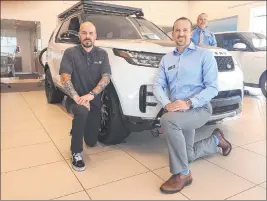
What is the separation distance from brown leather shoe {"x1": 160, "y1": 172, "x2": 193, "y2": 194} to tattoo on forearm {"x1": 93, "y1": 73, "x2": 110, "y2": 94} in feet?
2.91

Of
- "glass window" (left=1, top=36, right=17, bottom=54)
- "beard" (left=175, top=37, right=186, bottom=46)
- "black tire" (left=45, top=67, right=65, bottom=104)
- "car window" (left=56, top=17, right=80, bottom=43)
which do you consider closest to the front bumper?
"beard" (left=175, top=37, right=186, bottom=46)

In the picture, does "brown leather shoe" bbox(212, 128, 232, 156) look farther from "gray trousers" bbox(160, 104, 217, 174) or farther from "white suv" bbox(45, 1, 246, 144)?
"gray trousers" bbox(160, 104, 217, 174)

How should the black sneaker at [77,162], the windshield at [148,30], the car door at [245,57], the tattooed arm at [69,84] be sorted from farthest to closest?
the car door at [245,57], the windshield at [148,30], the tattooed arm at [69,84], the black sneaker at [77,162]

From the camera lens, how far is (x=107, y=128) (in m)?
2.31

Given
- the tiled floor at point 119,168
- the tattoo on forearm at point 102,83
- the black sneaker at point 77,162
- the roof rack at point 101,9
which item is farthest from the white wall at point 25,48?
the black sneaker at point 77,162

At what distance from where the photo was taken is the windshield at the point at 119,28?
2.75m

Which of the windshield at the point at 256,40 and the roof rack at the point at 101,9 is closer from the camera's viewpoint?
the roof rack at the point at 101,9

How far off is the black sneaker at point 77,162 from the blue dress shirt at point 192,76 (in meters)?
0.77

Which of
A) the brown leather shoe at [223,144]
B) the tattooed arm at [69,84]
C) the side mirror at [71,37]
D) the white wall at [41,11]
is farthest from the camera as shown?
the white wall at [41,11]

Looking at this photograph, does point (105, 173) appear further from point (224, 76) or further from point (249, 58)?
point (249, 58)

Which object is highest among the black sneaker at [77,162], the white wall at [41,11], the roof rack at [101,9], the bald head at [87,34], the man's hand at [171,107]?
the white wall at [41,11]

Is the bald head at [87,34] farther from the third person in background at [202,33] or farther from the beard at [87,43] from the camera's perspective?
the third person in background at [202,33]

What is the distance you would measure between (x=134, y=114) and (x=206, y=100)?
0.60 meters

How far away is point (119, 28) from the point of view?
288cm
